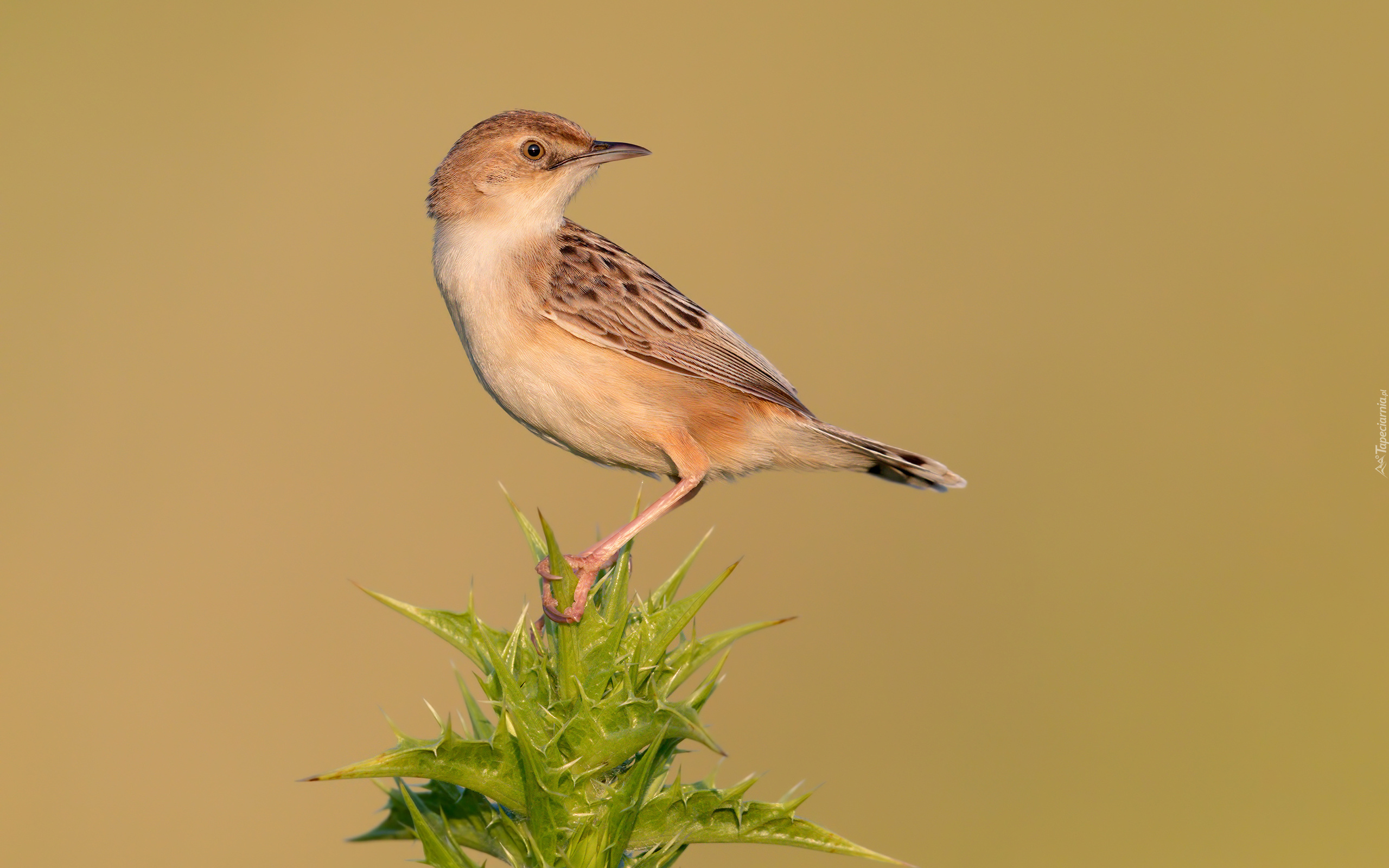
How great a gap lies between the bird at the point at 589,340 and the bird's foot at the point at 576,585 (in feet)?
0.78

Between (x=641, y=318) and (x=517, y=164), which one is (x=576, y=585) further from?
(x=517, y=164)

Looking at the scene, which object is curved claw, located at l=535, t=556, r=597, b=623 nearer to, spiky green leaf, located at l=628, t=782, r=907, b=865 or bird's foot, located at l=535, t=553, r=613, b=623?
bird's foot, located at l=535, t=553, r=613, b=623

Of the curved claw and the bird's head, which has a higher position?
the bird's head

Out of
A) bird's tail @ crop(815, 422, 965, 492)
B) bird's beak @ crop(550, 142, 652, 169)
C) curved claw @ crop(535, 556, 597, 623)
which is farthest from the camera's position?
bird's tail @ crop(815, 422, 965, 492)

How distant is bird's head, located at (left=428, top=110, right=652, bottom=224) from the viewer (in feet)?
15.5

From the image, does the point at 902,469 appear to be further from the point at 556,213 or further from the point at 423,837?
the point at 423,837

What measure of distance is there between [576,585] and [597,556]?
3.25 feet

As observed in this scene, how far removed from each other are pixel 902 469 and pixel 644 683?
2.71 meters

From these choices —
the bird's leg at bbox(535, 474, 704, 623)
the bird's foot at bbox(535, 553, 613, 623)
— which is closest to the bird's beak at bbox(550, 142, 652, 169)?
the bird's leg at bbox(535, 474, 704, 623)

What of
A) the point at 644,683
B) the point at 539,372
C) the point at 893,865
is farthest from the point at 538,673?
the point at 539,372

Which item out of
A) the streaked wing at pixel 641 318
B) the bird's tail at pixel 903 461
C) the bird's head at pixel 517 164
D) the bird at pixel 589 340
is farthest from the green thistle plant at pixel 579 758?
the bird's head at pixel 517 164

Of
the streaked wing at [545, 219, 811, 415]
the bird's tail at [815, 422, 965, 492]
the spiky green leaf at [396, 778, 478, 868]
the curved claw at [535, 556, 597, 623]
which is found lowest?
the spiky green leaf at [396, 778, 478, 868]

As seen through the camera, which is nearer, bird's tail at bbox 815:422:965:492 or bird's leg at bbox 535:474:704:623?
bird's leg at bbox 535:474:704:623

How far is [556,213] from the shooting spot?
4934mm
